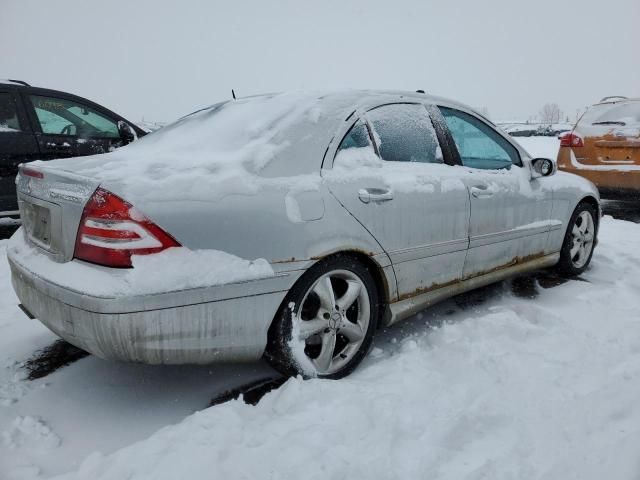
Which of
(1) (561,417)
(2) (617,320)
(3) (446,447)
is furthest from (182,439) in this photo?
(2) (617,320)

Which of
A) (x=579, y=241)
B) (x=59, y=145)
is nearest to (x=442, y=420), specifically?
(x=579, y=241)

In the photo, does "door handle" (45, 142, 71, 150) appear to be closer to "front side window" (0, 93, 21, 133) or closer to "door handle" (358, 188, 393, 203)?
"front side window" (0, 93, 21, 133)

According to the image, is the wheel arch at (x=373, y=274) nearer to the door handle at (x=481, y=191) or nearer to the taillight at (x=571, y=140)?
the door handle at (x=481, y=191)

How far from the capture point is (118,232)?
1.82 metres

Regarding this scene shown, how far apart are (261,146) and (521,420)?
5.35ft

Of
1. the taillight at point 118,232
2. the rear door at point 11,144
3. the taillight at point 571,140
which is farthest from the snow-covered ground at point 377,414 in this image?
the taillight at point 571,140

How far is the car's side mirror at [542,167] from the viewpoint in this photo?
3.55m

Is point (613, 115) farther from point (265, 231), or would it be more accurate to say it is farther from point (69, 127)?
point (69, 127)

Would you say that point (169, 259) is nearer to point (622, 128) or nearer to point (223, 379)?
point (223, 379)

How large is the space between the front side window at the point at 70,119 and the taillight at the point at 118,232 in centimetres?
416

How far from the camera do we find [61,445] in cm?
193

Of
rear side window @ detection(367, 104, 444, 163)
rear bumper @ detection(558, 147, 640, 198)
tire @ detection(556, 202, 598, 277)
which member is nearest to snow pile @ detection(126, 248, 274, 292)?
rear side window @ detection(367, 104, 444, 163)

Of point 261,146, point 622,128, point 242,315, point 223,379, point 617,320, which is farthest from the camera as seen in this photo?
point 622,128

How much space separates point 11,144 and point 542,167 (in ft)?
16.6
